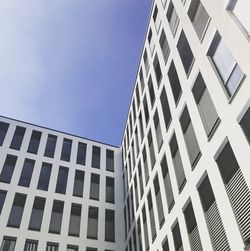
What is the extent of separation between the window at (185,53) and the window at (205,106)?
160 centimetres

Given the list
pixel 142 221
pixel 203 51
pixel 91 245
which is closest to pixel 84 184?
pixel 91 245

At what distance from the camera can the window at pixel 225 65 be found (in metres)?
13.5

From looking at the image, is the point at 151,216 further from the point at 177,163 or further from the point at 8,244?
the point at 8,244

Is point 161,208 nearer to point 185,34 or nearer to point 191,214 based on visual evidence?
point 191,214

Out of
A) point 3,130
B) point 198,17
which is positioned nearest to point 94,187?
point 3,130

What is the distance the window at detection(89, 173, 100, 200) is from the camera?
3195cm

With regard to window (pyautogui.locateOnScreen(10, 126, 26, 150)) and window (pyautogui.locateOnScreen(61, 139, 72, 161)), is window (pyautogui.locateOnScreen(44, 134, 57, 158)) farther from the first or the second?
window (pyautogui.locateOnScreen(10, 126, 26, 150))

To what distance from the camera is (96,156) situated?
121ft

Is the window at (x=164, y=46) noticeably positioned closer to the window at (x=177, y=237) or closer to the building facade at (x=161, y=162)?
the building facade at (x=161, y=162)

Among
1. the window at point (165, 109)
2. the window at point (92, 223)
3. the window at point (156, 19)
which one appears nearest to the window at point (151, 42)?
the window at point (156, 19)

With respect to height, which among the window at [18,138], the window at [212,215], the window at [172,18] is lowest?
the window at [18,138]

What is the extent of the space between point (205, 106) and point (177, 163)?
4270 mm

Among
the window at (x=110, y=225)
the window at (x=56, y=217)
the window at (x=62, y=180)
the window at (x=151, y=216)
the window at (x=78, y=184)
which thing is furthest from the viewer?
the window at (x=78, y=184)

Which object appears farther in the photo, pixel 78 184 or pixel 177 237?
pixel 78 184
